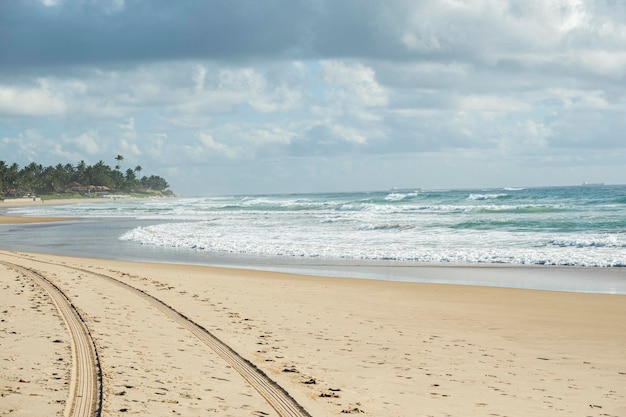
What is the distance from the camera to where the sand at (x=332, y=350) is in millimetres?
6035

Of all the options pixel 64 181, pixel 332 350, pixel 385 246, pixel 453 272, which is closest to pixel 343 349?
pixel 332 350

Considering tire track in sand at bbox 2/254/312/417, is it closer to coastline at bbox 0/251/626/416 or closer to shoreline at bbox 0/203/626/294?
coastline at bbox 0/251/626/416

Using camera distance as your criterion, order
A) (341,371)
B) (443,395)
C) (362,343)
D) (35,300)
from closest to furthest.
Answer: (443,395) → (341,371) → (362,343) → (35,300)

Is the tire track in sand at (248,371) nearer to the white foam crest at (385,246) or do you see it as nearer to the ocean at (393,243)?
the ocean at (393,243)

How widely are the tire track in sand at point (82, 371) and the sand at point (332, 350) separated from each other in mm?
96

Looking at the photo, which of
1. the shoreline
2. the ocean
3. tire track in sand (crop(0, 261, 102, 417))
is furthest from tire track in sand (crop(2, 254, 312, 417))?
the ocean

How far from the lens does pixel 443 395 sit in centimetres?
643

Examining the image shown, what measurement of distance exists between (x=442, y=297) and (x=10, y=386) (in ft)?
30.8

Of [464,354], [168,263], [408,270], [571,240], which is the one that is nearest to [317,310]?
[464,354]

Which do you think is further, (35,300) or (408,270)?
(408,270)

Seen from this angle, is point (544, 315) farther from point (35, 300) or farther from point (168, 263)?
point (168, 263)

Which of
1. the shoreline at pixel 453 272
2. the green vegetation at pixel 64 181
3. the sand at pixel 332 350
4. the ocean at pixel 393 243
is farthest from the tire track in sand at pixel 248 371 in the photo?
the green vegetation at pixel 64 181

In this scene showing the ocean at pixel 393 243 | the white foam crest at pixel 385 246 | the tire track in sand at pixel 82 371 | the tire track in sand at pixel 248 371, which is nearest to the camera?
the tire track in sand at pixel 82 371

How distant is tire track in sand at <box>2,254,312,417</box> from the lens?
5.82m
